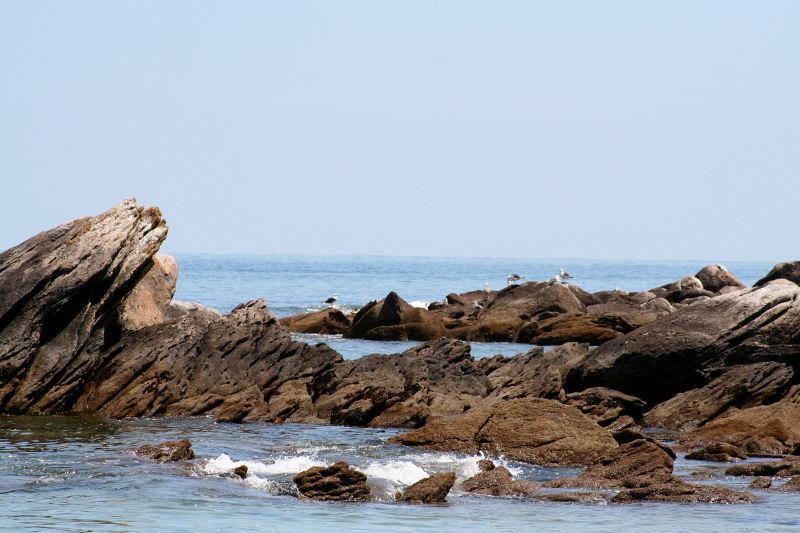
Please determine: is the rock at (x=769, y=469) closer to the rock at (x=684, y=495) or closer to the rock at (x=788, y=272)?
the rock at (x=684, y=495)

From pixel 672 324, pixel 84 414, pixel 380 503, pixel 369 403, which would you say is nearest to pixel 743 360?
pixel 672 324

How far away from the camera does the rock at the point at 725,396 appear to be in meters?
19.6

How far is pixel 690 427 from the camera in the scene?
1930 centimetres

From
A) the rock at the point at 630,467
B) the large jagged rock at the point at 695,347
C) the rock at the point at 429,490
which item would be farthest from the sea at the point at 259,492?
the large jagged rock at the point at 695,347

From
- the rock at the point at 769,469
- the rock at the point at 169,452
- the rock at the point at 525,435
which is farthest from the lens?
the rock at the point at 525,435

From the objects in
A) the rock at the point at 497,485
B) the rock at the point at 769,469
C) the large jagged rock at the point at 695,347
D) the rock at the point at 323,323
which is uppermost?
the large jagged rock at the point at 695,347

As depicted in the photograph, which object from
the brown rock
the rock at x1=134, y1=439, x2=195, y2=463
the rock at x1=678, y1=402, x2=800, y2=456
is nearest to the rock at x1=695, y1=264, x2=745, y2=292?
the rock at x1=678, y1=402, x2=800, y2=456

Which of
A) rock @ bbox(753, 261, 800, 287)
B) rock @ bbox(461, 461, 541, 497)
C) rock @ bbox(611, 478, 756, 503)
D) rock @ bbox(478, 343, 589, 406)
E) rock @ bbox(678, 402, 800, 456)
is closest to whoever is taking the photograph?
rock @ bbox(611, 478, 756, 503)

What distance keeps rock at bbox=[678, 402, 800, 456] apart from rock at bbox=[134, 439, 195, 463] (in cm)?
912

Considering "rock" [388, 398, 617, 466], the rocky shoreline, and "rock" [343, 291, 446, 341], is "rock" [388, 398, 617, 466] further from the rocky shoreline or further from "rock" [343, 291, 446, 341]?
"rock" [343, 291, 446, 341]

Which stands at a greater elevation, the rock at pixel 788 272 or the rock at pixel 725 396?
the rock at pixel 788 272

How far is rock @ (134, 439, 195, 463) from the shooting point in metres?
14.3

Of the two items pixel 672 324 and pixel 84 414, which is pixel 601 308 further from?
pixel 84 414

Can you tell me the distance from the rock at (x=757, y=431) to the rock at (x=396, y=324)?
23.7 metres
